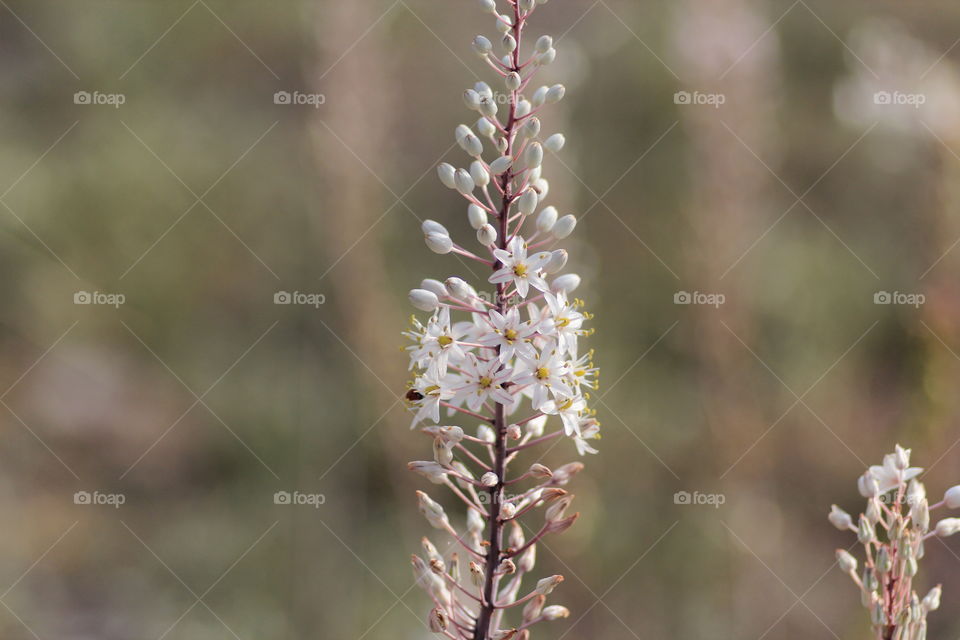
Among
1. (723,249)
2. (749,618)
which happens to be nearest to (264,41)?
(723,249)

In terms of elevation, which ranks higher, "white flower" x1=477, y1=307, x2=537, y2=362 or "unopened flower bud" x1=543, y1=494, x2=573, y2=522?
"white flower" x1=477, y1=307, x2=537, y2=362

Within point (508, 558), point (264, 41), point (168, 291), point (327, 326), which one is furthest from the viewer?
point (264, 41)

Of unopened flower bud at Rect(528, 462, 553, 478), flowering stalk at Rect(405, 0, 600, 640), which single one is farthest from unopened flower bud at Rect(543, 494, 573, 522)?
unopened flower bud at Rect(528, 462, 553, 478)

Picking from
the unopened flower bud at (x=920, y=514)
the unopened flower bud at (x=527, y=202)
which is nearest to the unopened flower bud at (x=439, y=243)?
the unopened flower bud at (x=527, y=202)

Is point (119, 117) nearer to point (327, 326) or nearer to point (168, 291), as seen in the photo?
point (168, 291)

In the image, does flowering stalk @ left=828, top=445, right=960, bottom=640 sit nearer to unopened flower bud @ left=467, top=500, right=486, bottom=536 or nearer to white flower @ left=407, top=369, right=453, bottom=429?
unopened flower bud @ left=467, top=500, right=486, bottom=536

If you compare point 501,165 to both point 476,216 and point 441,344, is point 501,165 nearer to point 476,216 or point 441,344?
point 476,216

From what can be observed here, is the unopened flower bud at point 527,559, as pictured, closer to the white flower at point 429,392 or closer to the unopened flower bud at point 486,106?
the white flower at point 429,392
